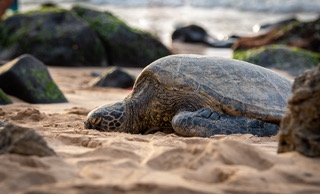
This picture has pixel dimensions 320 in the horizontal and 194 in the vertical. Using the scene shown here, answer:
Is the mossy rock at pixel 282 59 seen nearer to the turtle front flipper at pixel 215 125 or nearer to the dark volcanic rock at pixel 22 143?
the turtle front flipper at pixel 215 125

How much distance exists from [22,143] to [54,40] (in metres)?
8.71

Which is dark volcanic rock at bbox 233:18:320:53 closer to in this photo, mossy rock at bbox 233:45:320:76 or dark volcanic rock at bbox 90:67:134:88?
mossy rock at bbox 233:45:320:76

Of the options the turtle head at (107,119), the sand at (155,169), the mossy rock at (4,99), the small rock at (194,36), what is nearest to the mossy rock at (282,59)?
the small rock at (194,36)

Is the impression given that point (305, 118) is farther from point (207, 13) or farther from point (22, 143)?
point (207, 13)

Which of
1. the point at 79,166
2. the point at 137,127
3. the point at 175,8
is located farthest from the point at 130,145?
the point at 175,8

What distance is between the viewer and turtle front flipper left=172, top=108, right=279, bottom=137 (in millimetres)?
4633

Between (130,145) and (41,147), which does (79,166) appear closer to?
(41,147)

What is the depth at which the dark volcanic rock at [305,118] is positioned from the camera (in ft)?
9.96

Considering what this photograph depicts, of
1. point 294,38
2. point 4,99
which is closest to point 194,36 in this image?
point 294,38

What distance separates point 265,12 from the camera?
99.7ft

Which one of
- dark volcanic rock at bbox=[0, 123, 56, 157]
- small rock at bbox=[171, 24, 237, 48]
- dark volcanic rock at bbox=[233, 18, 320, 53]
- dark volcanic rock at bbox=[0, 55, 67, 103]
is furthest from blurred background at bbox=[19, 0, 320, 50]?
dark volcanic rock at bbox=[0, 123, 56, 157]

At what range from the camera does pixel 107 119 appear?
16.4ft

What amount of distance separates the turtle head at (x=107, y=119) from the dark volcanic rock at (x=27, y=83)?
223 centimetres

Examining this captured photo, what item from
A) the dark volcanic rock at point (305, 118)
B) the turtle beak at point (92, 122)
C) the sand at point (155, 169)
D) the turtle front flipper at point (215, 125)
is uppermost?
the dark volcanic rock at point (305, 118)
